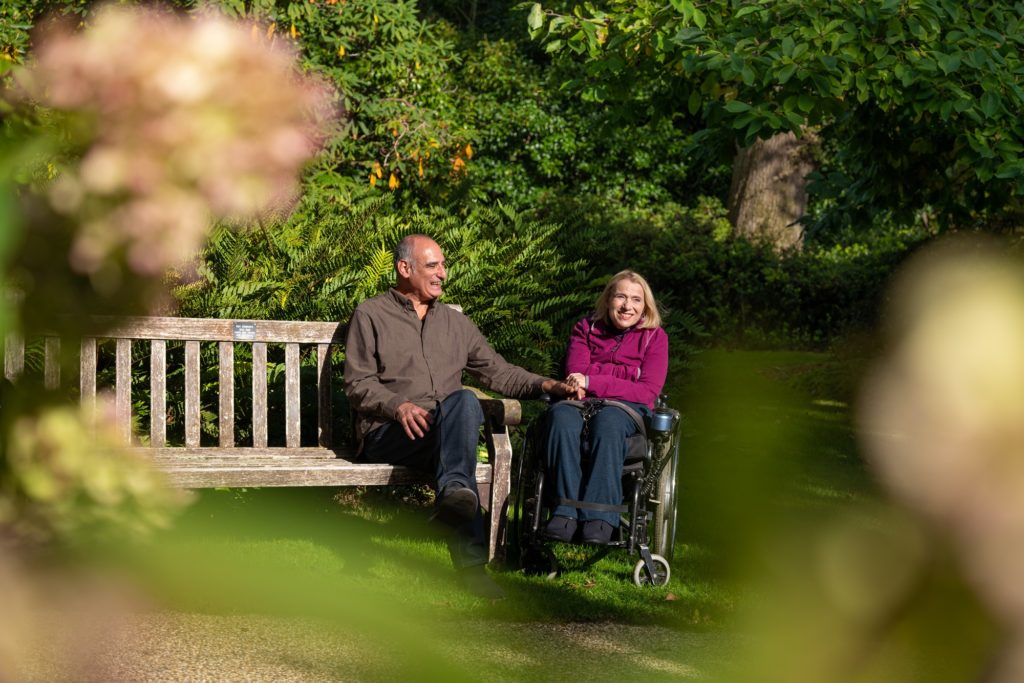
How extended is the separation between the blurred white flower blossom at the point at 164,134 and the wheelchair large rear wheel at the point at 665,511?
183 inches

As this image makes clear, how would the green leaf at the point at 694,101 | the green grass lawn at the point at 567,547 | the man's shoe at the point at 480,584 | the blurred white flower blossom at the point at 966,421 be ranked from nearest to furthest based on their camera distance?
the blurred white flower blossom at the point at 966,421 < the green grass lawn at the point at 567,547 < the man's shoe at the point at 480,584 < the green leaf at the point at 694,101

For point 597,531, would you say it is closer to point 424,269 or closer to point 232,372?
point 424,269

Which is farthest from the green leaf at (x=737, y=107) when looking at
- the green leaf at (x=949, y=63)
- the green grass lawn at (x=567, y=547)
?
the green grass lawn at (x=567, y=547)

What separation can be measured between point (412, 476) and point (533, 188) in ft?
49.7

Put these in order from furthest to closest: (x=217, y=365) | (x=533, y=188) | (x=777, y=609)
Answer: (x=533, y=188) → (x=217, y=365) → (x=777, y=609)

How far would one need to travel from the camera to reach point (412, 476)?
4703 millimetres

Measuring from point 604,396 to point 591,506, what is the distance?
66 cm

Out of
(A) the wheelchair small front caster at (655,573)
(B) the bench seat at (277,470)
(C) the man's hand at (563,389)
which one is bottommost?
(A) the wheelchair small front caster at (655,573)

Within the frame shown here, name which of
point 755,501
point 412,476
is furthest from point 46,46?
point 412,476

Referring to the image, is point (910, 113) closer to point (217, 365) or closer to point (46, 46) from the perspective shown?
point (217, 365)

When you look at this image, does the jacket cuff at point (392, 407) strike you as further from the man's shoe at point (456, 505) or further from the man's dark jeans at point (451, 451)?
the man's shoe at point (456, 505)

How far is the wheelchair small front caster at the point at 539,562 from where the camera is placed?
16.0 feet

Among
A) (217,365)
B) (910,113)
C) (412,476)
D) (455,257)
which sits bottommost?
(412,476)

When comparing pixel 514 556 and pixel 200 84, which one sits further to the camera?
pixel 514 556
